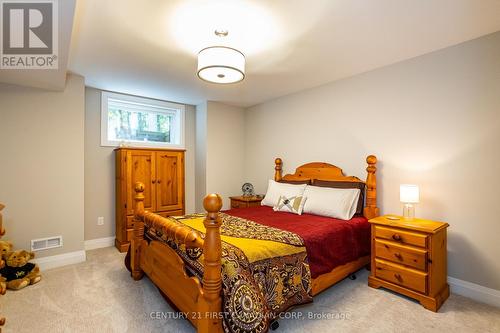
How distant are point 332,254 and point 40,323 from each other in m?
2.43

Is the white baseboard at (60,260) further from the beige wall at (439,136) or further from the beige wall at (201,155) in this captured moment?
the beige wall at (439,136)

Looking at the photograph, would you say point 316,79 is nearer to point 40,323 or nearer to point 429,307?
point 429,307

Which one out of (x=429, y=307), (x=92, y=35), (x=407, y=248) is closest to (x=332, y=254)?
(x=407, y=248)

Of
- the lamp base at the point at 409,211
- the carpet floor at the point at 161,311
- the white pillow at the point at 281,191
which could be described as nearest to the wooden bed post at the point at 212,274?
the carpet floor at the point at 161,311

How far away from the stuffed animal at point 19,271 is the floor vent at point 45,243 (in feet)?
0.66

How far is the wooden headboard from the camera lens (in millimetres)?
2877

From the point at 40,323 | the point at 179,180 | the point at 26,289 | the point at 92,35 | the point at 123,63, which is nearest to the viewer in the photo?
the point at 40,323

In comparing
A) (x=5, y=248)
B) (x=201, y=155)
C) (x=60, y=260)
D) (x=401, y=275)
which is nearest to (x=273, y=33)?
(x=401, y=275)

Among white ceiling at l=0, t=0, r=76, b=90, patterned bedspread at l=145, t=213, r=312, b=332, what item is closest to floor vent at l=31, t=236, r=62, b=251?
patterned bedspread at l=145, t=213, r=312, b=332

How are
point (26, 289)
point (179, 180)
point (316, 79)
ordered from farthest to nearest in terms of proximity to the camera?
point (179, 180) → point (316, 79) → point (26, 289)

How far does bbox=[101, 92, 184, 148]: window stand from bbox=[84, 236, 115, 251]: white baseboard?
1.44 meters

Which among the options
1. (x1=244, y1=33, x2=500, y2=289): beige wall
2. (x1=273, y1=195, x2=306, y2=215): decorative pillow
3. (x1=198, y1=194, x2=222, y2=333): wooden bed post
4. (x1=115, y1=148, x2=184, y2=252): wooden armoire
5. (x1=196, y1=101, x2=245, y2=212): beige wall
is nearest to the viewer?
(x1=198, y1=194, x2=222, y2=333): wooden bed post

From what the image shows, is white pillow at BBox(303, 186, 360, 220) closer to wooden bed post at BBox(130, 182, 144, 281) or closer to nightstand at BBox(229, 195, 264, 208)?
nightstand at BBox(229, 195, 264, 208)

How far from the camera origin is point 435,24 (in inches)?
81.8
